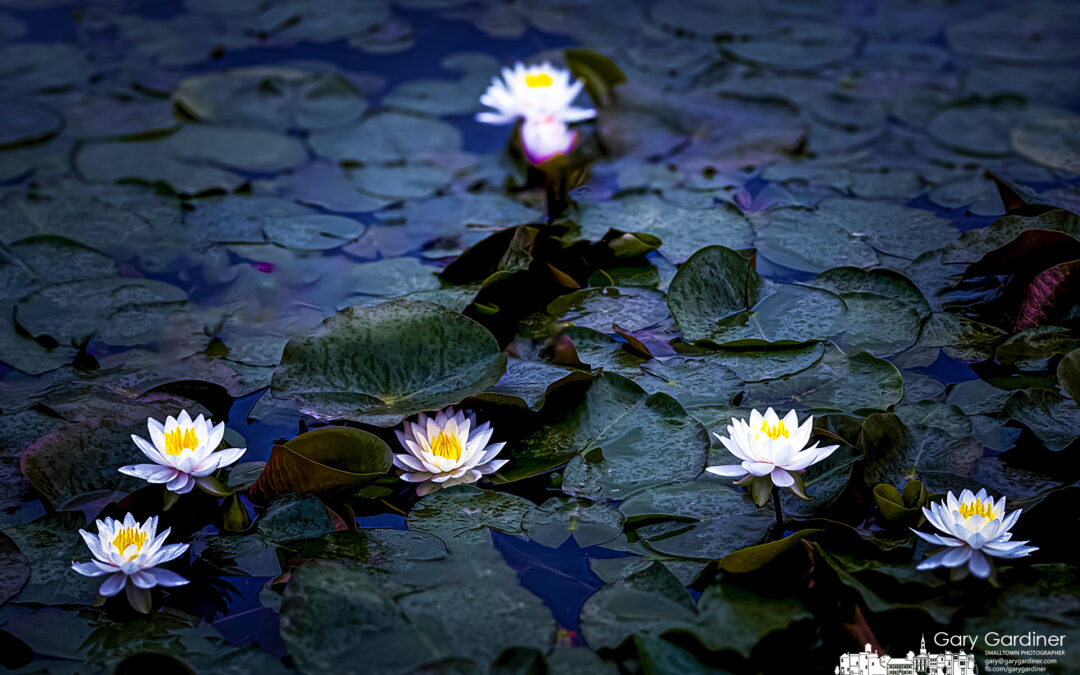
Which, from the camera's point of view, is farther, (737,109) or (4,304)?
(737,109)

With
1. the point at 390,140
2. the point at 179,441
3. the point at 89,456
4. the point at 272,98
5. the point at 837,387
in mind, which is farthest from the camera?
the point at 272,98

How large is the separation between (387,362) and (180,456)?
1.48 feet

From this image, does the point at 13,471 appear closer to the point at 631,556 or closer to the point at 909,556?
the point at 631,556

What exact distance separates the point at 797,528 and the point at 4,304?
75.9 inches

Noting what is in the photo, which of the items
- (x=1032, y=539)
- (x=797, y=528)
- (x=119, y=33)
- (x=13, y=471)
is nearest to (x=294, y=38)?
(x=119, y=33)

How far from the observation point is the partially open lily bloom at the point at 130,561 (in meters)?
1.39

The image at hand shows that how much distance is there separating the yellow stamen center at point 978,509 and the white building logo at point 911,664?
0.22 meters

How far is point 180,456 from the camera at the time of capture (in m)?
1.52

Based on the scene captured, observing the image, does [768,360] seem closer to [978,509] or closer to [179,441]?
[978,509]

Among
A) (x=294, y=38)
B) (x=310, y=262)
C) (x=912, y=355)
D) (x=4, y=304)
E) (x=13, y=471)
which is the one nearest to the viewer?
(x=13, y=471)

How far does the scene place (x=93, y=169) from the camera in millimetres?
2703

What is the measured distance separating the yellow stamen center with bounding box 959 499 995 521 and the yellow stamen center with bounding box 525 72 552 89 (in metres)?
1.72

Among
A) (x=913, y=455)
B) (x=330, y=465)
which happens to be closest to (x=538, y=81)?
(x=330, y=465)

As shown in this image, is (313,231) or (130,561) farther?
(313,231)
